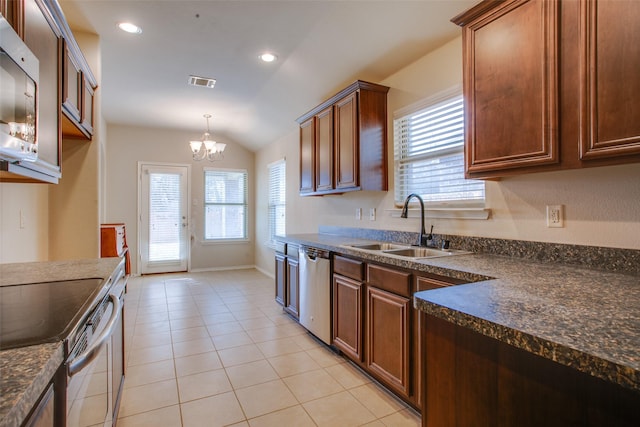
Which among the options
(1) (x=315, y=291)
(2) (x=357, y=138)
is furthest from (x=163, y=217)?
(2) (x=357, y=138)

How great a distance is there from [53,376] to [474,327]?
1.08 meters

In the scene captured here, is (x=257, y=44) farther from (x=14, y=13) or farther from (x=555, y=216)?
(x=555, y=216)

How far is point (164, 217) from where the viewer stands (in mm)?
6168

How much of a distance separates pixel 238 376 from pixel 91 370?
1530mm

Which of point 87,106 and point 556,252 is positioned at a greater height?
point 87,106

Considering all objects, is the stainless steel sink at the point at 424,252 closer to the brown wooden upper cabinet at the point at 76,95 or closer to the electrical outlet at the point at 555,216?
the electrical outlet at the point at 555,216

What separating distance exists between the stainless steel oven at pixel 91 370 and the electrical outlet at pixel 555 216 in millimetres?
2181

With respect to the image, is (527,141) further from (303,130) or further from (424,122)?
(303,130)

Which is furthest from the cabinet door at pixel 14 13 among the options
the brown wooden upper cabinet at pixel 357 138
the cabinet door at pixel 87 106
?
the brown wooden upper cabinet at pixel 357 138

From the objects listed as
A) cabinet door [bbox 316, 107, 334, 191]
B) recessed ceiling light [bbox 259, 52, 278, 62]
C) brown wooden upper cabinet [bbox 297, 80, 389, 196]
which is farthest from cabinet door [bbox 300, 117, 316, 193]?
recessed ceiling light [bbox 259, 52, 278, 62]

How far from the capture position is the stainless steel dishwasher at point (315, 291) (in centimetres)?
286

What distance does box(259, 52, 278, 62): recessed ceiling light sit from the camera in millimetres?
3289

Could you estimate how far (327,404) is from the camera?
212cm

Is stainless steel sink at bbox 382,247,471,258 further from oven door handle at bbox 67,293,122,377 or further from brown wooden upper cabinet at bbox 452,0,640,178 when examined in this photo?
oven door handle at bbox 67,293,122,377
